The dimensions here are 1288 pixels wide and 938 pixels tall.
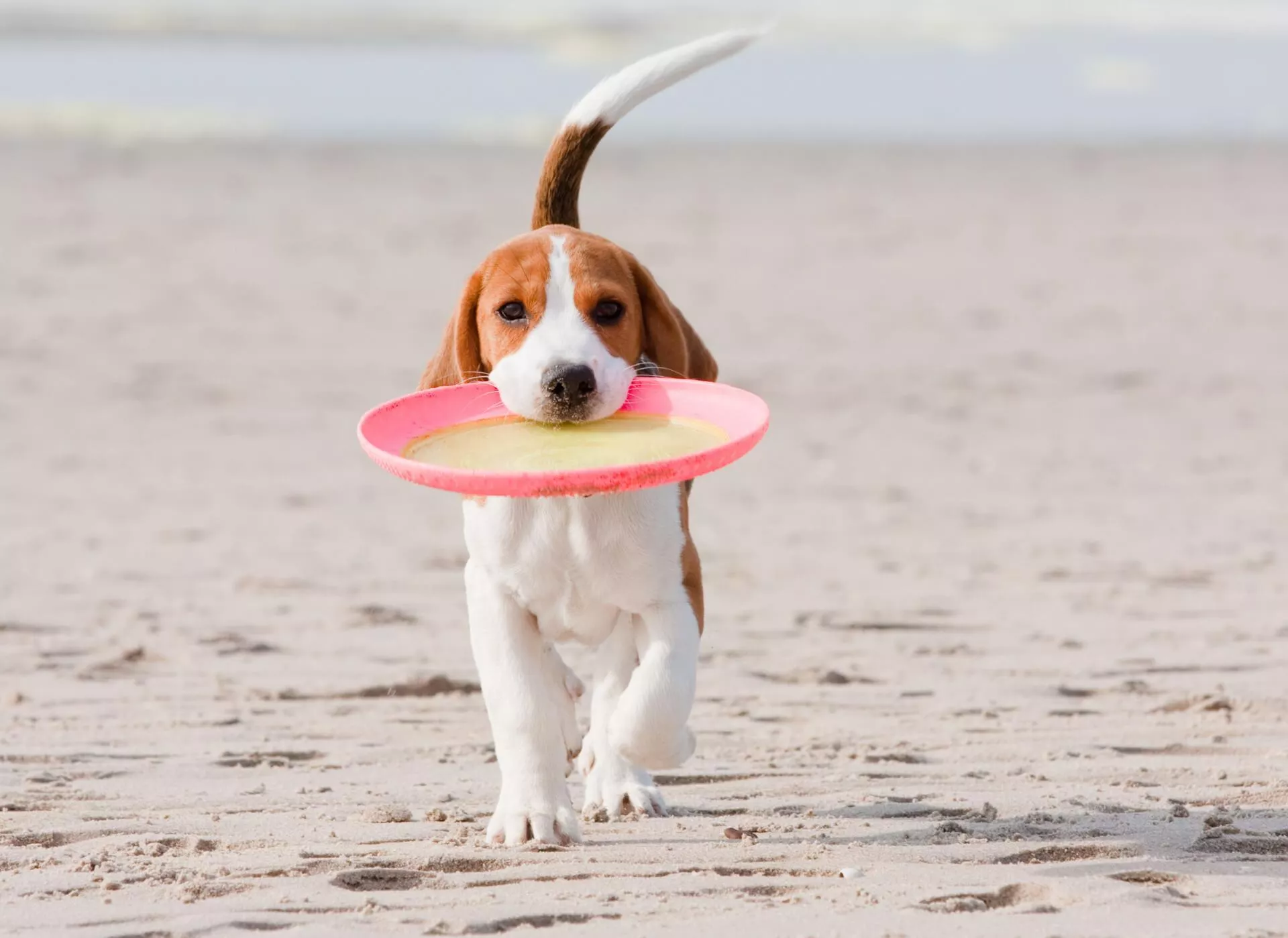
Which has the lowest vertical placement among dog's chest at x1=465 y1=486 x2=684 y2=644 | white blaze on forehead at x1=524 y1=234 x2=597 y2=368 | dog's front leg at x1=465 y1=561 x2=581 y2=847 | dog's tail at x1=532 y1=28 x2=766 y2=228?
dog's front leg at x1=465 y1=561 x2=581 y2=847

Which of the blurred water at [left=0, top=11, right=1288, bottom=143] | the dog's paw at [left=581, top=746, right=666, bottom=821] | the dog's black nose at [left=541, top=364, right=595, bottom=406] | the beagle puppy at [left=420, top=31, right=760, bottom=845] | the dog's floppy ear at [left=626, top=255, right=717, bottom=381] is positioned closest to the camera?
the dog's black nose at [left=541, top=364, right=595, bottom=406]

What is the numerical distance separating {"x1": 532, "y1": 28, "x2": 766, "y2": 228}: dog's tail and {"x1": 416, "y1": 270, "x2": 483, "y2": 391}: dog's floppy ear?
603 millimetres

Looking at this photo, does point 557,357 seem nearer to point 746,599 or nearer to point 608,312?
point 608,312

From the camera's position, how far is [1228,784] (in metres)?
4.85

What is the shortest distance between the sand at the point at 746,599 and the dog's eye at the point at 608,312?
1224 mm

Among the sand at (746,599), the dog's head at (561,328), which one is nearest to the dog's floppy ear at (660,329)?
the dog's head at (561,328)

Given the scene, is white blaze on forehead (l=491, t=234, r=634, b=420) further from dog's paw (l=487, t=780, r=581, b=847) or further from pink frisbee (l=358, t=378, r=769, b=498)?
dog's paw (l=487, t=780, r=581, b=847)

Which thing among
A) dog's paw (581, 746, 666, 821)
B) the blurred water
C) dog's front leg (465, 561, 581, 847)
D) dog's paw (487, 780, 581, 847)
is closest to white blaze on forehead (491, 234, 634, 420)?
dog's front leg (465, 561, 581, 847)

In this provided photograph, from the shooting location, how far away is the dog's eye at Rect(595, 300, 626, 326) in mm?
4258

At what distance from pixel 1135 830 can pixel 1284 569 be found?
11.2 ft

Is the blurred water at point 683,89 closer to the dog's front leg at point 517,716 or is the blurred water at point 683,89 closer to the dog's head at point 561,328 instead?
the dog's head at point 561,328

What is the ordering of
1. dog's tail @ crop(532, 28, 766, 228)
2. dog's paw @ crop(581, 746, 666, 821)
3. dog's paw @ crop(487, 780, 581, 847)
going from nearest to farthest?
dog's paw @ crop(487, 780, 581, 847) → dog's paw @ crop(581, 746, 666, 821) → dog's tail @ crop(532, 28, 766, 228)

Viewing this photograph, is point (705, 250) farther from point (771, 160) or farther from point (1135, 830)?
point (1135, 830)

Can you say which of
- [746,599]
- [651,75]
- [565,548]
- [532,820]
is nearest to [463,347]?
[565,548]
